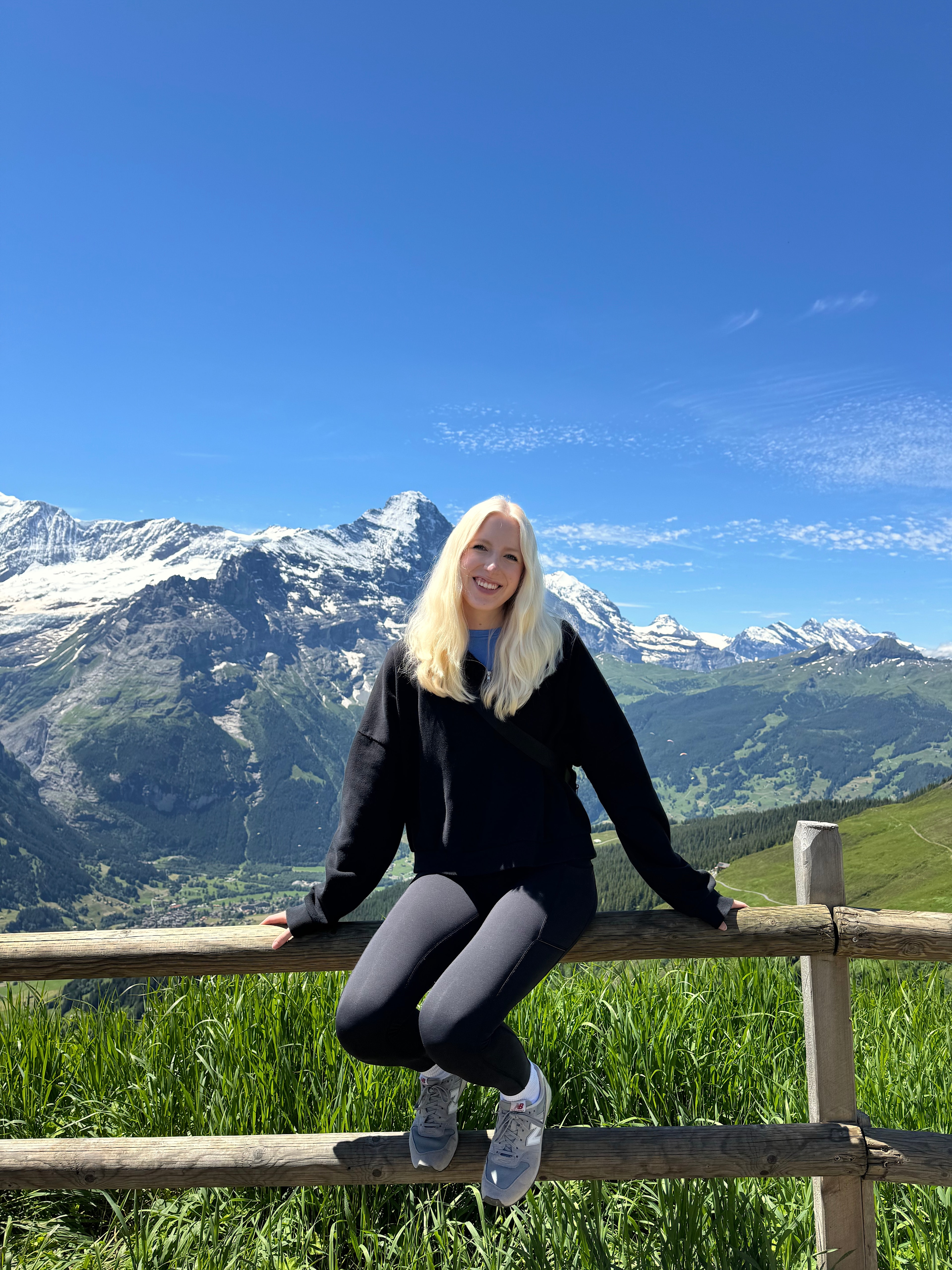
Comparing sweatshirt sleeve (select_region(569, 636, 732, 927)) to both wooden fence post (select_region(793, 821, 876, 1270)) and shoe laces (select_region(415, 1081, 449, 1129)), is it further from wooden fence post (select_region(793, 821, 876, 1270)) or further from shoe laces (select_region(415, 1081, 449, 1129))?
shoe laces (select_region(415, 1081, 449, 1129))

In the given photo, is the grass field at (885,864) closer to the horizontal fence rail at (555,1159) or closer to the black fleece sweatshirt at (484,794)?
the horizontal fence rail at (555,1159)

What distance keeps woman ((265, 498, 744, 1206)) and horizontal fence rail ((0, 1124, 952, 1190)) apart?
16 cm

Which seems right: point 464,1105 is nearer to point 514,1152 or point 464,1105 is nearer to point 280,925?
point 514,1152

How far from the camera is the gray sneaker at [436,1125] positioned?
3346 mm

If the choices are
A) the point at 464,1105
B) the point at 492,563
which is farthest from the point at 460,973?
the point at 492,563

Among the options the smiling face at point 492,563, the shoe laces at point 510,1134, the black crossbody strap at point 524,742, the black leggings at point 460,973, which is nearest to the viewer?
the black leggings at point 460,973

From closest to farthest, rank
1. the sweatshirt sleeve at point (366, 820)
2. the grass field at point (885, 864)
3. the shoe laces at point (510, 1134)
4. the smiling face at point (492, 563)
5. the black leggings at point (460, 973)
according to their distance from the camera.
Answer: the black leggings at point (460, 973) < the shoe laces at point (510, 1134) < the sweatshirt sleeve at point (366, 820) < the smiling face at point (492, 563) < the grass field at point (885, 864)

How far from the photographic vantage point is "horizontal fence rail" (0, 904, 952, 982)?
3.46 m

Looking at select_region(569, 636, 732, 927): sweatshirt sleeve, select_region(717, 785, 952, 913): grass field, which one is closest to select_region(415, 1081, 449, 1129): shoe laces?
select_region(569, 636, 732, 927): sweatshirt sleeve

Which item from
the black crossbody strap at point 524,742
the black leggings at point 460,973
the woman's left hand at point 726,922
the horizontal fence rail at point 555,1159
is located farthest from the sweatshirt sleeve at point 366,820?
the woman's left hand at point 726,922

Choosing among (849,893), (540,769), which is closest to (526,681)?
(540,769)

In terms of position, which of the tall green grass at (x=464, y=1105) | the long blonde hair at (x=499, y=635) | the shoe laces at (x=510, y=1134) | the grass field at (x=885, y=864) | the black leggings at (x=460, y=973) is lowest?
the grass field at (x=885, y=864)

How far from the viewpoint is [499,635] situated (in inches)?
158

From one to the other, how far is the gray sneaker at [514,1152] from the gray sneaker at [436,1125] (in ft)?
0.60
